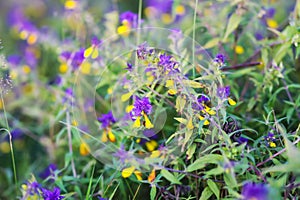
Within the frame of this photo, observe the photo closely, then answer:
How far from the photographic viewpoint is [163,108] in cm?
144

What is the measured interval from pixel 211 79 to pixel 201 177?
0.26 meters

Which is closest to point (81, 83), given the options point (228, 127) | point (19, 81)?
point (19, 81)

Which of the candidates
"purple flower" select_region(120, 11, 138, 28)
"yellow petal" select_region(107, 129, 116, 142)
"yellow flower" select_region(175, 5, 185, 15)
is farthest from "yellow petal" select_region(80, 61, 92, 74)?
"yellow flower" select_region(175, 5, 185, 15)

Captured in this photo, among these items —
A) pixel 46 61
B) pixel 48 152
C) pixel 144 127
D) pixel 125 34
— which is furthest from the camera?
pixel 46 61

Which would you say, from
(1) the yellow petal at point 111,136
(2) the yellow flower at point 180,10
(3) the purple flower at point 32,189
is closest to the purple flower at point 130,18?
(2) the yellow flower at point 180,10

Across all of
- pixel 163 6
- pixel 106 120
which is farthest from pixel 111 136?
pixel 163 6

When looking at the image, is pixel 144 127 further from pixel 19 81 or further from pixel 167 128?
pixel 19 81

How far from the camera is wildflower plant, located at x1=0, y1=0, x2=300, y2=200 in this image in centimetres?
122

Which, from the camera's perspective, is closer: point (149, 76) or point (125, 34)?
point (149, 76)

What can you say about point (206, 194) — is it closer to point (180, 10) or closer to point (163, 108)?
point (163, 108)

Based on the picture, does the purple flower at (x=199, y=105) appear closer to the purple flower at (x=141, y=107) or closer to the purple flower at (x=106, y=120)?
the purple flower at (x=141, y=107)

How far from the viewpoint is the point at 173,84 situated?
4.09ft

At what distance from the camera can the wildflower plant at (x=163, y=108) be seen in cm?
122

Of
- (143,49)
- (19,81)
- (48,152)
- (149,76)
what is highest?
(143,49)
